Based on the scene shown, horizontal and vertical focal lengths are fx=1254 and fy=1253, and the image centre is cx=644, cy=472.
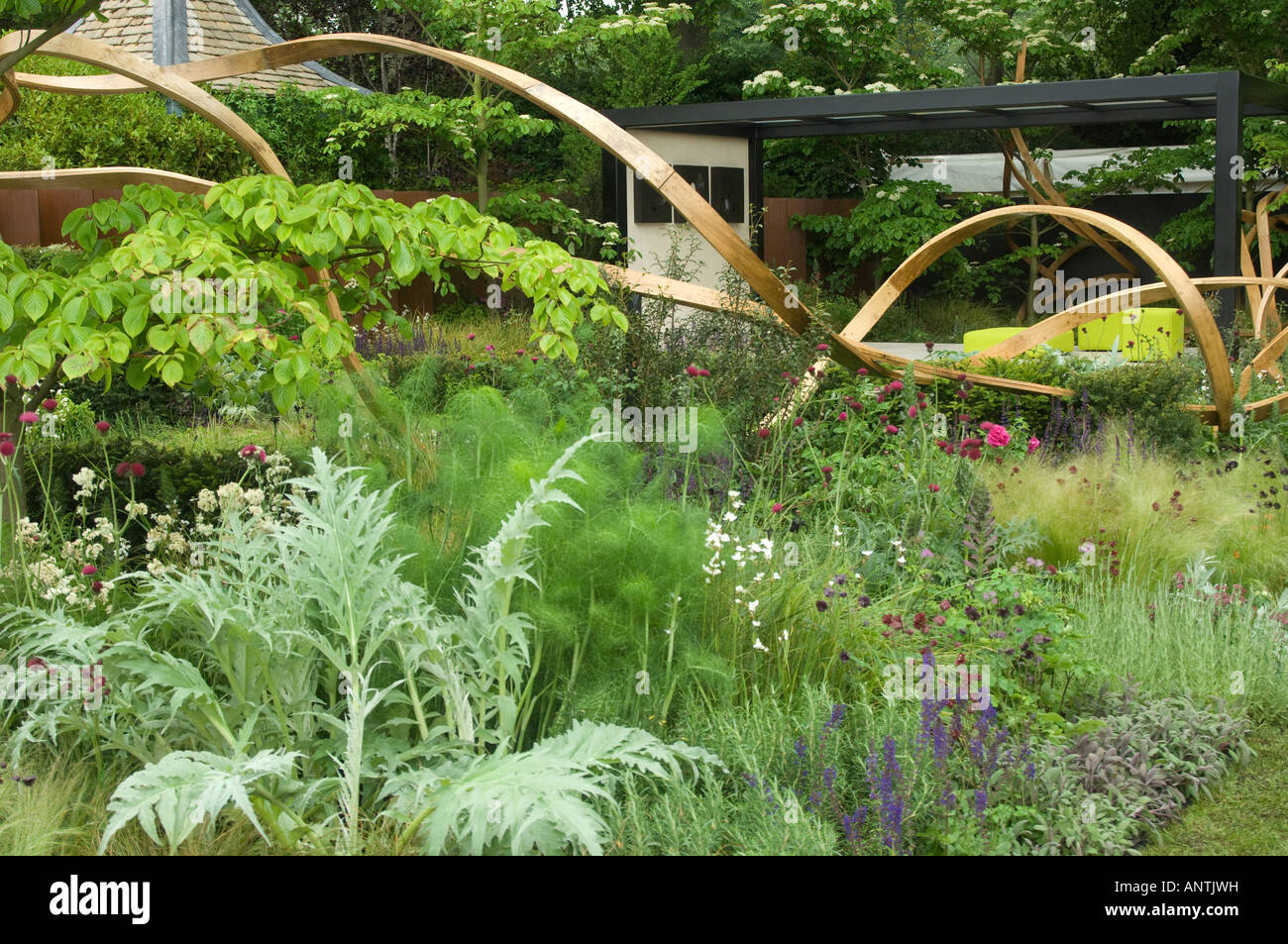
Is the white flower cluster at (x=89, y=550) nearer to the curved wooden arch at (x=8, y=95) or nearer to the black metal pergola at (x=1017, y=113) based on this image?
the curved wooden arch at (x=8, y=95)

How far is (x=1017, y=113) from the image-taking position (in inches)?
595

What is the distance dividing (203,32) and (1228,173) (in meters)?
14.3

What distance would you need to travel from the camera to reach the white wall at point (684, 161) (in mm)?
15578

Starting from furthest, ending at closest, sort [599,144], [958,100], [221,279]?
[958,100]
[599,144]
[221,279]

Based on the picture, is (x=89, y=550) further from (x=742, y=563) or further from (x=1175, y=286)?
(x=1175, y=286)

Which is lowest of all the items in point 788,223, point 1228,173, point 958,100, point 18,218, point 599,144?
point 599,144

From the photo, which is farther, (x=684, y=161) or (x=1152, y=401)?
(x=684, y=161)

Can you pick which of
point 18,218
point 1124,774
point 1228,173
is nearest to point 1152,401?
point 1124,774

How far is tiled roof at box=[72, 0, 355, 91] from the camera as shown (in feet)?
60.4

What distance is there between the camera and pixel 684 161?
16.5m

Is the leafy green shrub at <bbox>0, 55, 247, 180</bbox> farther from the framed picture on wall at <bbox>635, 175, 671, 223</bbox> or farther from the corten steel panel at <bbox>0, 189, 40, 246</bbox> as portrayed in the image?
the framed picture on wall at <bbox>635, 175, 671, 223</bbox>

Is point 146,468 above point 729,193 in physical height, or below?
below

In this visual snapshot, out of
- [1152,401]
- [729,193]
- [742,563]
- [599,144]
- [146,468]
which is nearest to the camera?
[742,563]

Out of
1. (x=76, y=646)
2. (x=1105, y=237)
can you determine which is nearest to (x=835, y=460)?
(x=76, y=646)
